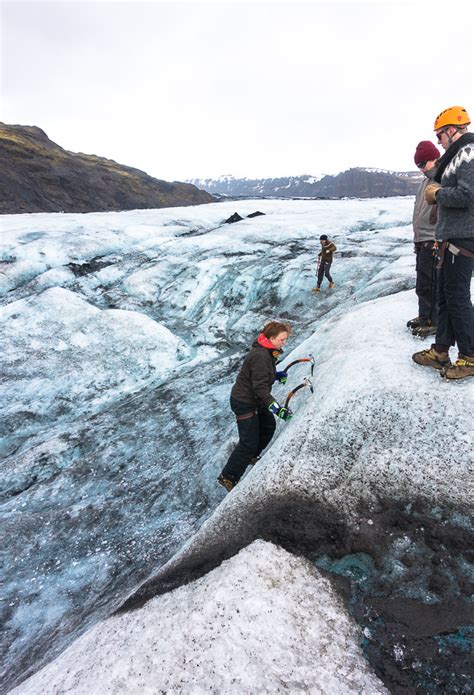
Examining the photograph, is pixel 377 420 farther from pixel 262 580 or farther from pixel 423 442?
pixel 262 580

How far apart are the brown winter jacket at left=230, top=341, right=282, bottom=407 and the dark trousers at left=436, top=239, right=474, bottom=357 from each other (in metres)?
2.08

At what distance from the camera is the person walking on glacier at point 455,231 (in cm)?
396

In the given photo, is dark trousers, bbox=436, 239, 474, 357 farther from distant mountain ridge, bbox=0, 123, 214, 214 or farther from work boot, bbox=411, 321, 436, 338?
distant mountain ridge, bbox=0, 123, 214, 214

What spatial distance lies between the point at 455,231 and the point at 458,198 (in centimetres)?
37

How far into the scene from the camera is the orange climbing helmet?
410 centimetres

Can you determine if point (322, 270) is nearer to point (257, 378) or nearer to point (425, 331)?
point (425, 331)

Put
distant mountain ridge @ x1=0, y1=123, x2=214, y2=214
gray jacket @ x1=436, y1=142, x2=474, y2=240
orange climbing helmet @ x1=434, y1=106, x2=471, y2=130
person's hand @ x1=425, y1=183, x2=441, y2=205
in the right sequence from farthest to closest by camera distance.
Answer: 1. distant mountain ridge @ x1=0, y1=123, x2=214, y2=214
2. person's hand @ x1=425, y1=183, x2=441, y2=205
3. orange climbing helmet @ x1=434, y1=106, x2=471, y2=130
4. gray jacket @ x1=436, y1=142, x2=474, y2=240

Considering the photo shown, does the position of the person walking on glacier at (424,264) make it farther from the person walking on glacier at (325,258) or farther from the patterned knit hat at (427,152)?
the person walking on glacier at (325,258)

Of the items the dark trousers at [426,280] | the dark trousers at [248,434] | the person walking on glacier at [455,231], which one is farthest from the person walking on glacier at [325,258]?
the dark trousers at [248,434]

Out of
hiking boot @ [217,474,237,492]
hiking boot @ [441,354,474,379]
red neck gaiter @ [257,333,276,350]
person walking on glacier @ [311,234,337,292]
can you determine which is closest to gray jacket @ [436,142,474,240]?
hiking boot @ [441,354,474,379]

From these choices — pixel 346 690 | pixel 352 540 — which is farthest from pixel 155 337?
pixel 346 690

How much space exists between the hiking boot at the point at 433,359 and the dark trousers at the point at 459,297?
254mm

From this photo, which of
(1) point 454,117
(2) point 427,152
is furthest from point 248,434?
(2) point 427,152

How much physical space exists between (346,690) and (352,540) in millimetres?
1202
